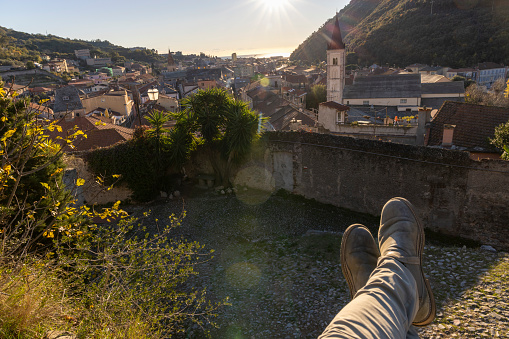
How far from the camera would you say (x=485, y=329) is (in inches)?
231

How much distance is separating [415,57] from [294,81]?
3325 cm

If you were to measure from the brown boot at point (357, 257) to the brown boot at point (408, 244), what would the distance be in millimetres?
239

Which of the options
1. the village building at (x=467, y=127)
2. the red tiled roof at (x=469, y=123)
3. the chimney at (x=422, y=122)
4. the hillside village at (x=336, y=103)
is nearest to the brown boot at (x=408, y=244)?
the hillside village at (x=336, y=103)

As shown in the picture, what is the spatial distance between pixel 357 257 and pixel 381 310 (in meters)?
1.85

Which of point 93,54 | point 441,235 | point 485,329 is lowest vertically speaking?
point 441,235

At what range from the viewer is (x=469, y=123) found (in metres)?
16.1

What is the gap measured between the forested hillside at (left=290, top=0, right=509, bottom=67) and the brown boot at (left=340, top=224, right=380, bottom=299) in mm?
81442

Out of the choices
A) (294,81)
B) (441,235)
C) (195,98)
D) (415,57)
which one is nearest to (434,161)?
(441,235)

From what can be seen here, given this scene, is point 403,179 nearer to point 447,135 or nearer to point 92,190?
point 447,135

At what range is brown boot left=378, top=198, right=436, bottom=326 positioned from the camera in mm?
3568

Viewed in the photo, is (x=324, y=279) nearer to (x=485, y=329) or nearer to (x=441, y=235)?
(x=485, y=329)

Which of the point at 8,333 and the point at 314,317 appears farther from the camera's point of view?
the point at 314,317

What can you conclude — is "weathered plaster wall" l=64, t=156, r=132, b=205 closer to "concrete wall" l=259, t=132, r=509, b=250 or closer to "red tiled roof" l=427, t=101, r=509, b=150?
"concrete wall" l=259, t=132, r=509, b=250

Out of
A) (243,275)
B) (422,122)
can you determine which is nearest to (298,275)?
(243,275)
